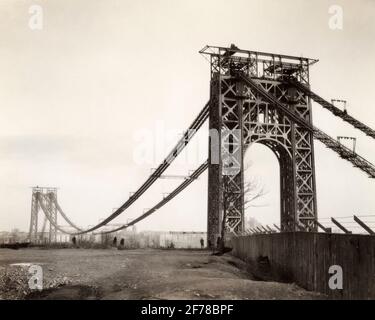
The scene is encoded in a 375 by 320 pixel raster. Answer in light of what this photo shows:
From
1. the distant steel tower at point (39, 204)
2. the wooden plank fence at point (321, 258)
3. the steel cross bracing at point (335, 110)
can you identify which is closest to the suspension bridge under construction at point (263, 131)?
the steel cross bracing at point (335, 110)

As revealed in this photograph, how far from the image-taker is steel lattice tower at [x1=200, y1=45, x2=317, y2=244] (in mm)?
29469

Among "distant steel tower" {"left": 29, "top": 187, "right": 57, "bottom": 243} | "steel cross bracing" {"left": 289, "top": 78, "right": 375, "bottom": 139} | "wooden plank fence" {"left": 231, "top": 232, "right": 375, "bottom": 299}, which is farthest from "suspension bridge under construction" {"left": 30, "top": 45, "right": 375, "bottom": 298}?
"distant steel tower" {"left": 29, "top": 187, "right": 57, "bottom": 243}

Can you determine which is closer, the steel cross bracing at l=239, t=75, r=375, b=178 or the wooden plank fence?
the wooden plank fence

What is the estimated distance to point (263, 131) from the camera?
31.2 meters

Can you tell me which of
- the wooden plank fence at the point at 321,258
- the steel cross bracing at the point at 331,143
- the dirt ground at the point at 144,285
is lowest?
the dirt ground at the point at 144,285

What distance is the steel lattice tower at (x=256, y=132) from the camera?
29.5 metres

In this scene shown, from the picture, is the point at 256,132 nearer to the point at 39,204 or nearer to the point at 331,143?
the point at 331,143

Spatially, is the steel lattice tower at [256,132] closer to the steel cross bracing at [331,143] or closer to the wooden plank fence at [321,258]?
the steel cross bracing at [331,143]

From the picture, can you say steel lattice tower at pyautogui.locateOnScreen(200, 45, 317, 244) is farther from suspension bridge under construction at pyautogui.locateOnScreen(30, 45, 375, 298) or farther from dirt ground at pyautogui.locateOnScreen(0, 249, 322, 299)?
dirt ground at pyautogui.locateOnScreen(0, 249, 322, 299)

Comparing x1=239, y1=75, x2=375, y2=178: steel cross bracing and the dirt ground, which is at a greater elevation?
x1=239, y1=75, x2=375, y2=178: steel cross bracing

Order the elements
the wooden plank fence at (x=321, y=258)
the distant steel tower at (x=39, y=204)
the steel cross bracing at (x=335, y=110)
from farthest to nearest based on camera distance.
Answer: the distant steel tower at (x=39, y=204) → the steel cross bracing at (x=335, y=110) → the wooden plank fence at (x=321, y=258)

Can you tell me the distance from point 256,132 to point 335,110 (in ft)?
17.5

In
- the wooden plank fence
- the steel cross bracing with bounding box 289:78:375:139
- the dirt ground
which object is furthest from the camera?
the steel cross bracing with bounding box 289:78:375:139

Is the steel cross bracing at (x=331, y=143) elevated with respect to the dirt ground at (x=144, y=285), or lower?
elevated
